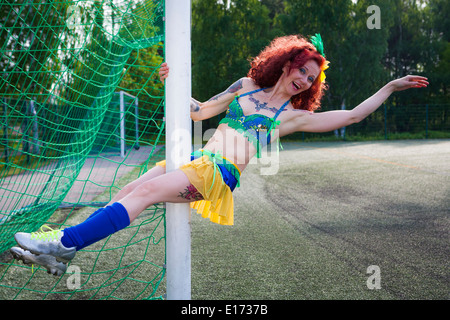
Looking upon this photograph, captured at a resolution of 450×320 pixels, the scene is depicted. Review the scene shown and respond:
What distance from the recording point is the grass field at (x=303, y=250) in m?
2.39

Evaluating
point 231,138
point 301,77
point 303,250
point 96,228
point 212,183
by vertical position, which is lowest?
point 303,250

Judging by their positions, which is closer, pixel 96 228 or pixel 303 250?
pixel 96 228

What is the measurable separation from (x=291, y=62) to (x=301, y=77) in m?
0.12

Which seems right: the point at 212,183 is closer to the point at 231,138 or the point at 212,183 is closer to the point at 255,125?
the point at 231,138

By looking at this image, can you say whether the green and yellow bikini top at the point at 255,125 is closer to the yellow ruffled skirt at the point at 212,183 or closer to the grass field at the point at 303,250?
the yellow ruffled skirt at the point at 212,183

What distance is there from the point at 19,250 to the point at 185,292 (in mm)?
752

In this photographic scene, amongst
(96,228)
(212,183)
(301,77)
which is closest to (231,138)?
(212,183)

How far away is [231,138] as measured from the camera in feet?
6.82

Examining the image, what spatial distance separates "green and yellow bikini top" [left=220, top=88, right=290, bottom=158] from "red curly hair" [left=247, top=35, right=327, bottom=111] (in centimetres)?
A: 24

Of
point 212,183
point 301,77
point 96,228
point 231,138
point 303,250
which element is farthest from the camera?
point 303,250

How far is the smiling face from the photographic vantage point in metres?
2.21

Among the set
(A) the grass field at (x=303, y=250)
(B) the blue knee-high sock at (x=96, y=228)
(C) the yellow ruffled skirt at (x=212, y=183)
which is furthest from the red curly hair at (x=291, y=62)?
(B) the blue knee-high sock at (x=96, y=228)

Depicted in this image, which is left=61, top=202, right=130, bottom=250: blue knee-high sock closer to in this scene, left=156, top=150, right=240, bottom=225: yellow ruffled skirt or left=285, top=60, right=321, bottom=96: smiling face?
left=156, top=150, right=240, bottom=225: yellow ruffled skirt

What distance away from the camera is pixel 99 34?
3.40 m
